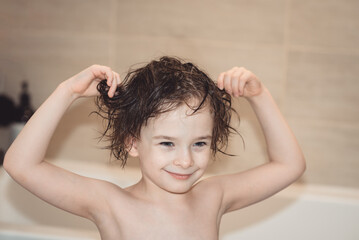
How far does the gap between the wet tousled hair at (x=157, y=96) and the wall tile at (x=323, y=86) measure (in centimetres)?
89

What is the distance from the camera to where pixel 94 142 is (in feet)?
6.26

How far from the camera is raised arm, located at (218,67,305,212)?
3.35 feet

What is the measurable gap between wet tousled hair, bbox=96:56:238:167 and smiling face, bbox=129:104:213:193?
0.7 inches

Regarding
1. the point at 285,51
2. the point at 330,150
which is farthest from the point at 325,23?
the point at 330,150

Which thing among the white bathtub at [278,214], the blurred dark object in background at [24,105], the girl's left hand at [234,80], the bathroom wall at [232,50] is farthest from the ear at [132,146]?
the blurred dark object in background at [24,105]

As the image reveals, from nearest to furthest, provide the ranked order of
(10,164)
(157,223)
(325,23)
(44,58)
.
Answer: (10,164) → (157,223) → (325,23) → (44,58)

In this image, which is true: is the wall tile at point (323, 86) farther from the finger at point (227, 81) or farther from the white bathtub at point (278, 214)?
the finger at point (227, 81)

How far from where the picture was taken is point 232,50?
181cm

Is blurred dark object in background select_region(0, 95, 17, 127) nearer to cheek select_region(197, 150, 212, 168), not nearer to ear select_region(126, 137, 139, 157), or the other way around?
ear select_region(126, 137, 139, 157)

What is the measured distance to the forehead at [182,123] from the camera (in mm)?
880

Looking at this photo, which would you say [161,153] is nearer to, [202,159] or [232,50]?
[202,159]

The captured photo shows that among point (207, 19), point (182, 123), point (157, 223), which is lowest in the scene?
point (157, 223)

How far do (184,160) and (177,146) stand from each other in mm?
34

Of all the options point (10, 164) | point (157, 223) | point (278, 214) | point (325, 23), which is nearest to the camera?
point (10, 164)
